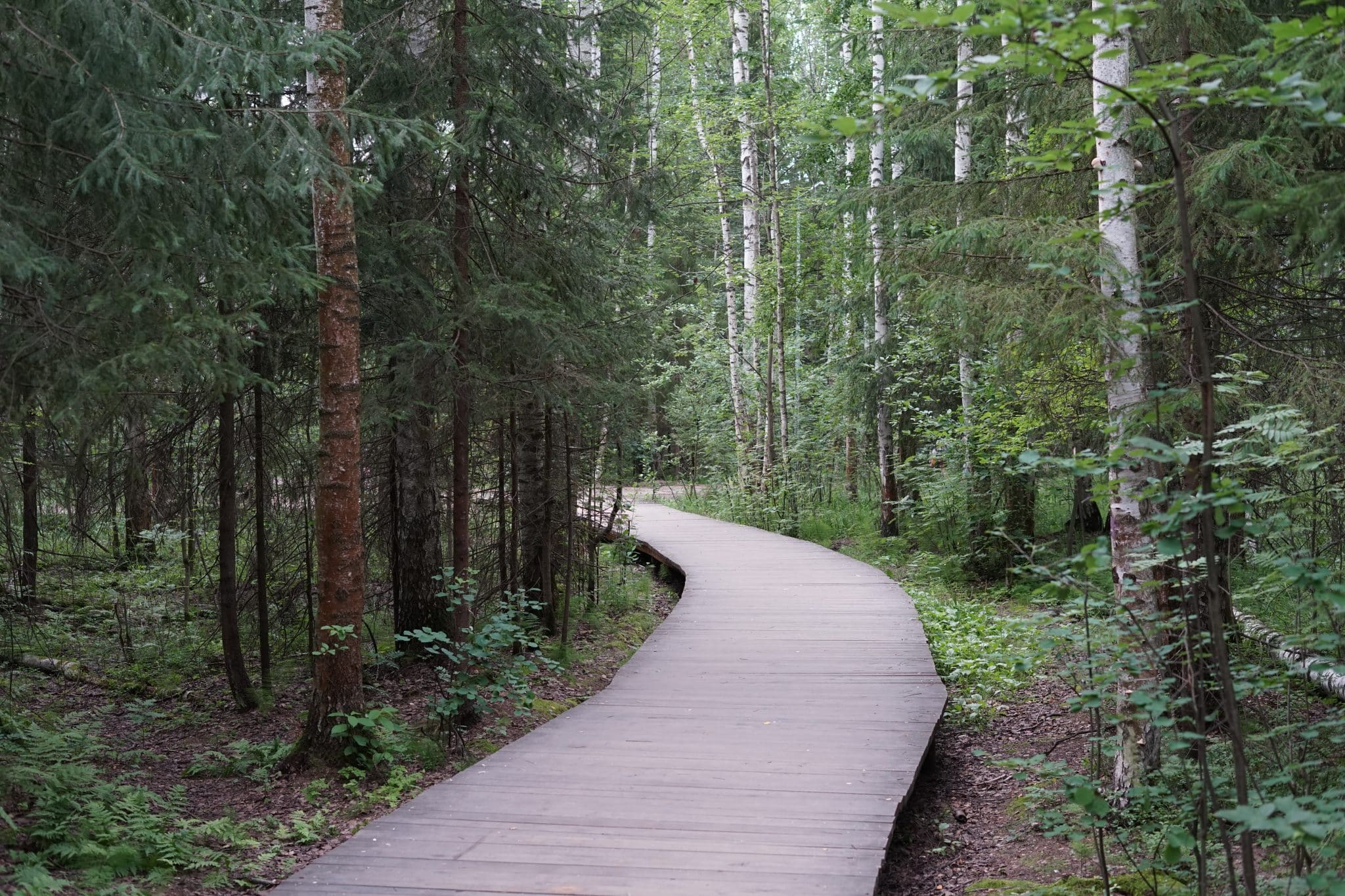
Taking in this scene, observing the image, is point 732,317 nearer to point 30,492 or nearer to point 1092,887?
point 30,492

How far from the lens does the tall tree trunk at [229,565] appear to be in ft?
24.9

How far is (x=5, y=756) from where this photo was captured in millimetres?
5539

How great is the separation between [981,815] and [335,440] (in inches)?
178

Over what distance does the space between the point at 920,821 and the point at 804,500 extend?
14.4 metres

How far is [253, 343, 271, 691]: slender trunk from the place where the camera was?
7945 millimetres

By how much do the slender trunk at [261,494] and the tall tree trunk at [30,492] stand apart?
1.53 meters

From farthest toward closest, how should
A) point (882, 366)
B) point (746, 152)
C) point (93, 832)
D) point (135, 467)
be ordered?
1. point (746, 152)
2. point (882, 366)
3. point (135, 467)
4. point (93, 832)

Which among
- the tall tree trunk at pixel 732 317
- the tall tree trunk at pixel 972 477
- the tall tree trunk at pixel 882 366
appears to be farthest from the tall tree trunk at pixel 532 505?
the tall tree trunk at pixel 732 317

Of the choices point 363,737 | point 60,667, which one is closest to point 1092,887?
point 363,737

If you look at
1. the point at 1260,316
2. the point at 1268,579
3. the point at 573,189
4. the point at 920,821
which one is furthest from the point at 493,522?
the point at 1268,579

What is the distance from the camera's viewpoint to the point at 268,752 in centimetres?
645

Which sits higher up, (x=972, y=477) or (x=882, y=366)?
(x=882, y=366)

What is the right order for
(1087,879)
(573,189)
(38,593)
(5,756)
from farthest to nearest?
(38,593) < (573,189) < (5,756) < (1087,879)

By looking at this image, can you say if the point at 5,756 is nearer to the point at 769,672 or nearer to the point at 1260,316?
the point at 769,672
